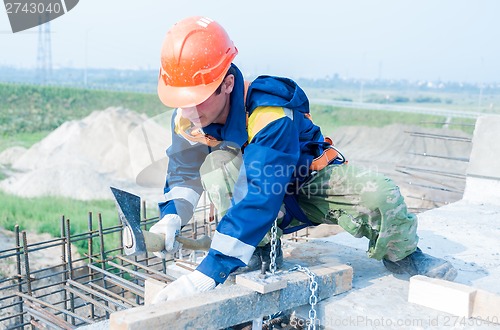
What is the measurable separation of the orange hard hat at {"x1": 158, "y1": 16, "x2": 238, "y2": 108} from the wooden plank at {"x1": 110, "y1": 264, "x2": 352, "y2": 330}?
0.98m

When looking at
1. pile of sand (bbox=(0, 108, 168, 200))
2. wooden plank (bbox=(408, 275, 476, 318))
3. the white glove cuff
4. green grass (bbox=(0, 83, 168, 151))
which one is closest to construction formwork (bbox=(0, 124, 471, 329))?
the white glove cuff

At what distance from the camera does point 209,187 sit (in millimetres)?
3113

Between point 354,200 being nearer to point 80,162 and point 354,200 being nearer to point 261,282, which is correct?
point 261,282

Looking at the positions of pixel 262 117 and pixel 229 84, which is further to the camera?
pixel 229 84

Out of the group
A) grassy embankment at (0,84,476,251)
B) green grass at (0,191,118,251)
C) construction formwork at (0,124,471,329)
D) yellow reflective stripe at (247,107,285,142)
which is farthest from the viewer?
grassy embankment at (0,84,476,251)

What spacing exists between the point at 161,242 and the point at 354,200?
3.55ft

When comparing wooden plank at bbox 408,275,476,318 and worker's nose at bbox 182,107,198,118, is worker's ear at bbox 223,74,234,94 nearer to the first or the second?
worker's nose at bbox 182,107,198,118

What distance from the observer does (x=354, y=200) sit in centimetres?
299

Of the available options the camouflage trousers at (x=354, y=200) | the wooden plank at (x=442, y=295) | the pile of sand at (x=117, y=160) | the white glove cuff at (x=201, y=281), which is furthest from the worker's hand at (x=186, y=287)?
the pile of sand at (x=117, y=160)

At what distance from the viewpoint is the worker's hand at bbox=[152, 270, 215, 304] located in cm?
244

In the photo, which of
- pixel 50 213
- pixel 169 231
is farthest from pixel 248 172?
pixel 50 213

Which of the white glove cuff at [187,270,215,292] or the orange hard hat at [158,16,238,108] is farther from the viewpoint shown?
the orange hard hat at [158,16,238,108]

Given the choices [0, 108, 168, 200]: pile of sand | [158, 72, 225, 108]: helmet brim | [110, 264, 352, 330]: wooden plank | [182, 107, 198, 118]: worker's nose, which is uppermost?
[158, 72, 225, 108]: helmet brim

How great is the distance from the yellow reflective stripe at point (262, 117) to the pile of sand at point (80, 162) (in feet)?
26.4
